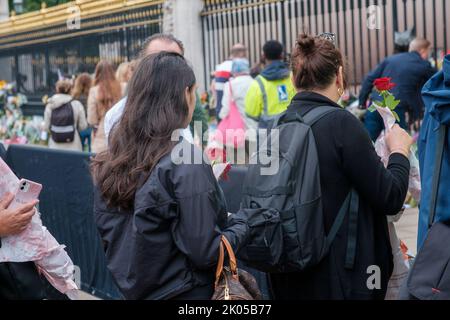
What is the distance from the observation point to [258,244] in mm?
3549

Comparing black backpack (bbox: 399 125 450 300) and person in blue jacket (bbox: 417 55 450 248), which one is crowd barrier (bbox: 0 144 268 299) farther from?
black backpack (bbox: 399 125 450 300)

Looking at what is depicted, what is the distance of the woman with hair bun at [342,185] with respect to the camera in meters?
3.62

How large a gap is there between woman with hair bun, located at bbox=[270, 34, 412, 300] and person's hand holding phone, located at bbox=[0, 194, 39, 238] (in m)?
1.17

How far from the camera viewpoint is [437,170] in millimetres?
3203

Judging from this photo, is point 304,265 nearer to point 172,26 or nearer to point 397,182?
point 397,182

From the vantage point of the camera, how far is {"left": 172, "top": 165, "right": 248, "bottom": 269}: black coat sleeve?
318cm

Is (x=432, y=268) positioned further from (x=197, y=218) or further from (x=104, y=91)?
(x=104, y=91)

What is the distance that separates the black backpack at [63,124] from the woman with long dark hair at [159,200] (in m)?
7.60

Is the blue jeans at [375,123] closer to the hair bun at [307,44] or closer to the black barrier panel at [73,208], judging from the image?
the black barrier panel at [73,208]

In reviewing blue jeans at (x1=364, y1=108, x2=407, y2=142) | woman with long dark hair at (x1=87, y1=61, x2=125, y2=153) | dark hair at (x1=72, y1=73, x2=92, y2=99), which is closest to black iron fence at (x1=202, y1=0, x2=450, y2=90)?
blue jeans at (x1=364, y1=108, x2=407, y2=142)

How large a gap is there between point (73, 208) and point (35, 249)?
121 inches

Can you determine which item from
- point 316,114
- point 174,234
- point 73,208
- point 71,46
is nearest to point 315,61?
point 316,114

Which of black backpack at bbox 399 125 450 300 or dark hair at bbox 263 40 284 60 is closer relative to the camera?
black backpack at bbox 399 125 450 300
